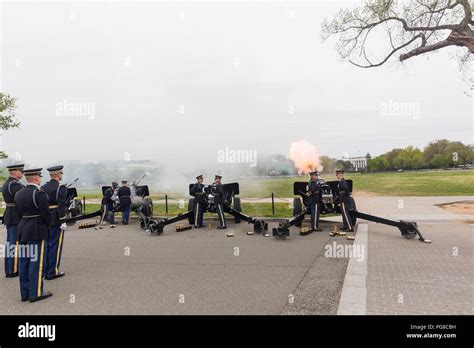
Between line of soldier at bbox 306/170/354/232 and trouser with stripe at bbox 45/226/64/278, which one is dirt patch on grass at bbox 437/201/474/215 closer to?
line of soldier at bbox 306/170/354/232

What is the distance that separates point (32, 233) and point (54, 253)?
1171 mm

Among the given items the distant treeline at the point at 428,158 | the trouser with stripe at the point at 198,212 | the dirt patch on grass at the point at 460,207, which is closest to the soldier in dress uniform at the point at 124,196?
the trouser with stripe at the point at 198,212

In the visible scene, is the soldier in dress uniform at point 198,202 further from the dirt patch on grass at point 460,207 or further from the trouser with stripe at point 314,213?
the dirt patch on grass at point 460,207

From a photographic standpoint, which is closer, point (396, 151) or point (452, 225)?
point (452, 225)

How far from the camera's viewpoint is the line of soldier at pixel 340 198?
29.7ft

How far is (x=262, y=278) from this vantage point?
16.8ft

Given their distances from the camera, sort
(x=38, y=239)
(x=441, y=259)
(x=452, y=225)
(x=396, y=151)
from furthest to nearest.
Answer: (x=396, y=151) < (x=452, y=225) < (x=441, y=259) < (x=38, y=239)

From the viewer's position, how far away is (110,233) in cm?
1009

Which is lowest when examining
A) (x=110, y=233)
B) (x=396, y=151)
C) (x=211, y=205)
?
(x=110, y=233)

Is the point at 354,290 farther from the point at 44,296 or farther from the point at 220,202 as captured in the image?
the point at 220,202

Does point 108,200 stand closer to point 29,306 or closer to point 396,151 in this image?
point 29,306

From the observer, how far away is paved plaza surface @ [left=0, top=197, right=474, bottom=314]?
13.3 feet
